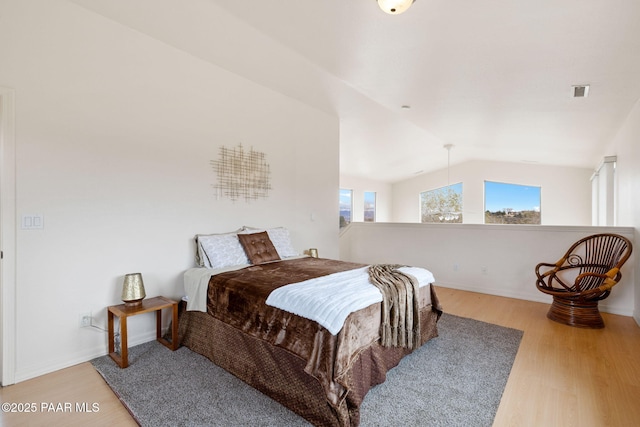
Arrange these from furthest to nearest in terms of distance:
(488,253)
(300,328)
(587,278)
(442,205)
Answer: (442,205)
(488,253)
(587,278)
(300,328)

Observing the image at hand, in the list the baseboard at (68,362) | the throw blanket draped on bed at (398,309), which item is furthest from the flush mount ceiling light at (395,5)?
the baseboard at (68,362)

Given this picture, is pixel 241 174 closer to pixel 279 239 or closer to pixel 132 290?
pixel 279 239

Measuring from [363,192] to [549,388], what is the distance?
723 cm

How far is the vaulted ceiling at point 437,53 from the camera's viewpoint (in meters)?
2.09

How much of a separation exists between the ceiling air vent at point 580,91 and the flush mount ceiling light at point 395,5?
78.3 inches

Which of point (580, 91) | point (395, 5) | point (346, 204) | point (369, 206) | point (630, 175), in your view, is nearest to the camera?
point (395, 5)

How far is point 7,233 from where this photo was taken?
2143 millimetres

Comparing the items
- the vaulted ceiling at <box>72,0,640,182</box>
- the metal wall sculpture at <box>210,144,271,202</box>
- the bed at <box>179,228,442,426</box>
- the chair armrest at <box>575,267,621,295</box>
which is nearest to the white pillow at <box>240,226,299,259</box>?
the metal wall sculpture at <box>210,144,271,202</box>

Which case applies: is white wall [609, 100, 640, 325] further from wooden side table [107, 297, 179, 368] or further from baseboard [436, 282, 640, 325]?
wooden side table [107, 297, 179, 368]

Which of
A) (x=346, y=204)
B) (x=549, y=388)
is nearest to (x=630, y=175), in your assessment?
(x=549, y=388)

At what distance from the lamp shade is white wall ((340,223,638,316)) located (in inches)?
172

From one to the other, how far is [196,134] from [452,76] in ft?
8.96

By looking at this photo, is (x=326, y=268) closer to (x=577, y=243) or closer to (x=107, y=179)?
(x=107, y=179)

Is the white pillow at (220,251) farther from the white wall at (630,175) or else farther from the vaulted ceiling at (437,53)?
the white wall at (630,175)
